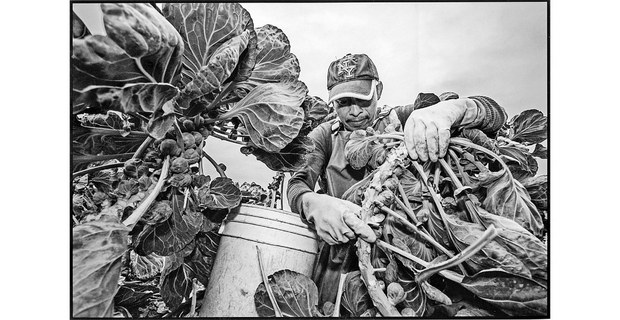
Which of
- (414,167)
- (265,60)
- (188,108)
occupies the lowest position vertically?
(414,167)

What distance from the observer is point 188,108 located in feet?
3.30

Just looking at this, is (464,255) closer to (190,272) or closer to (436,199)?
(436,199)

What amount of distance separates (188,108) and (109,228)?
0.92ft

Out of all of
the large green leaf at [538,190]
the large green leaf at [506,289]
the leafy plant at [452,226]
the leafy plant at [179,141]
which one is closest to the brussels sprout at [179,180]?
the leafy plant at [179,141]

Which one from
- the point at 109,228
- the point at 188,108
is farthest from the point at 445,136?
the point at 109,228

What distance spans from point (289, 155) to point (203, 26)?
31 cm

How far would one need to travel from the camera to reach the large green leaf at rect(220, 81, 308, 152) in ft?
3.35

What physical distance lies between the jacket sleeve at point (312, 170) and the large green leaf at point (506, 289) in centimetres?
37

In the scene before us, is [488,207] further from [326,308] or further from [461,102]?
[326,308]

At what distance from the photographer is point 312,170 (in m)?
1.06

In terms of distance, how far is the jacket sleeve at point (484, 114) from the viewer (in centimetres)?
104

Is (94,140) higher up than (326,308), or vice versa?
(94,140)

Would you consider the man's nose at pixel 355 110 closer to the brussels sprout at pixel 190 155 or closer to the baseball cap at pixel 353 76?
the baseball cap at pixel 353 76

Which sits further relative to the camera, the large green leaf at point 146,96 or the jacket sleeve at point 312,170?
the jacket sleeve at point 312,170
